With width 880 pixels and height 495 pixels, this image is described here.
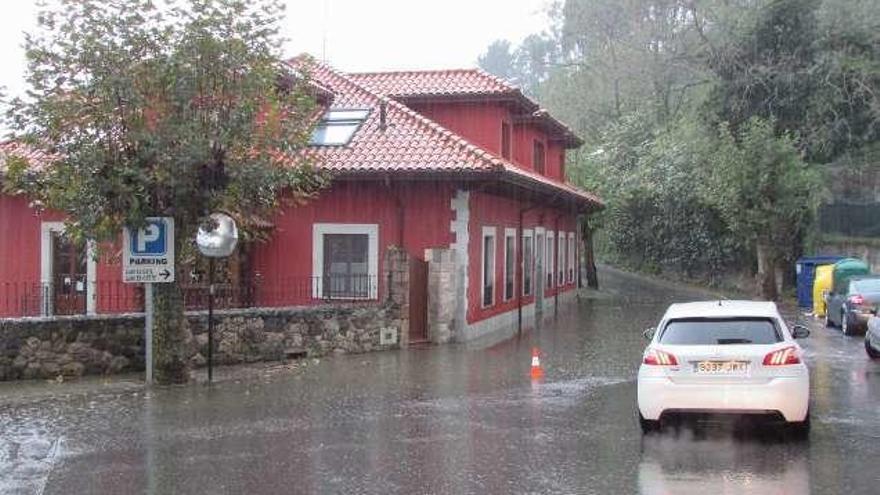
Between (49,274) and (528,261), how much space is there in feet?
42.9

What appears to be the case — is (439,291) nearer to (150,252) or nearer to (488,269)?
(488,269)

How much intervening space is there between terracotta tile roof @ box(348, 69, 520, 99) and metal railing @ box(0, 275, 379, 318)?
20.1ft

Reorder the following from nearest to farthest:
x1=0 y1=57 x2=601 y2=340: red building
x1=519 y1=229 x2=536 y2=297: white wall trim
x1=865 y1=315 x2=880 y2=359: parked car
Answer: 1. x1=865 y1=315 x2=880 y2=359: parked car
2. x1=0 y1=57 x2=601 y2=340: red building
3. x1=519 y1=229 x2=536 y2=297: white wall trim

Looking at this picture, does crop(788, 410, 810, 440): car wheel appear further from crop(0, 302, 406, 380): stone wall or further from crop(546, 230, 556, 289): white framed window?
crop(546, 230, 556, 289): white framed window

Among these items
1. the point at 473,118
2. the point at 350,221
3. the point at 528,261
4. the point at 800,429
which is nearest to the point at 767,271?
the point at 528,261

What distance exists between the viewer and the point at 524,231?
27109 mm

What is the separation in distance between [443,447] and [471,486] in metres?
1.56

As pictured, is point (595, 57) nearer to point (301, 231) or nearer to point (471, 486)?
point (301, 231)

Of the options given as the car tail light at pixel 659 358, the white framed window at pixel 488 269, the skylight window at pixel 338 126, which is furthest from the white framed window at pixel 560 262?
the car tail light at pixel 659 358

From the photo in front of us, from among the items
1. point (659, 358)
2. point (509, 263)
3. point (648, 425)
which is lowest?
point (648, 425)

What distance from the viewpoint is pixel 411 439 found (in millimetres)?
9719

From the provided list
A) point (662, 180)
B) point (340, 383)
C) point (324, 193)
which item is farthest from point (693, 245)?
point (340, 383)

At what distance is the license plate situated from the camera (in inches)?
368

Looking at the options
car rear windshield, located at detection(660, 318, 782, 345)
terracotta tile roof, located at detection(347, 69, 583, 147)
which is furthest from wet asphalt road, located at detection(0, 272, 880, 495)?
terracotta tile roof, located at detection(347, 69, 583, 147)
